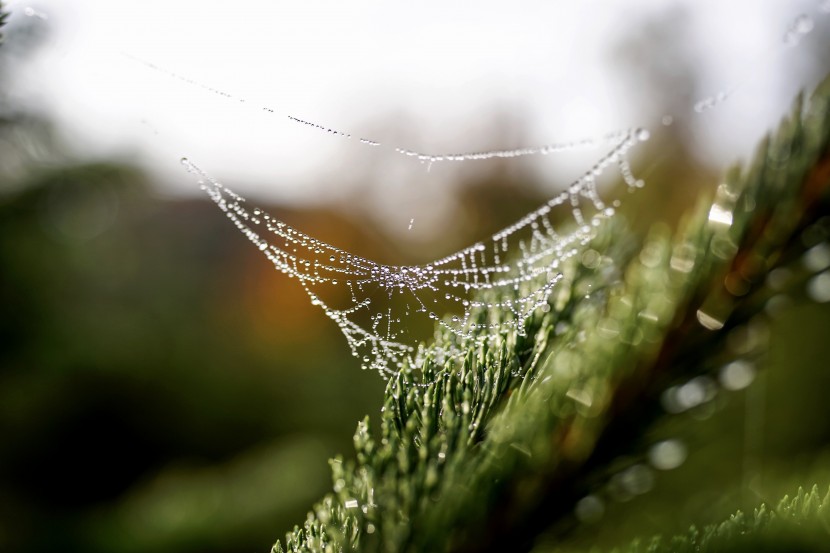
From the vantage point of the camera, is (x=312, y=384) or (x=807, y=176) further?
(x=312, y=384)

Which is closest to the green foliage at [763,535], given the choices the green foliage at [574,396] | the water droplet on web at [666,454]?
the green foliage at [574,396]

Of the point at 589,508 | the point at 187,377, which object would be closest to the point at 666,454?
the point at 589,508

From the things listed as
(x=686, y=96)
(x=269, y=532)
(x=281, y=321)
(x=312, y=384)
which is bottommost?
(x=269, y=532)

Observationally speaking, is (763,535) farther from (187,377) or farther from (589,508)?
(187,377)

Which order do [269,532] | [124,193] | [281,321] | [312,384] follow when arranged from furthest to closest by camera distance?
[281,321], [312,384], [124,193], [269,532]

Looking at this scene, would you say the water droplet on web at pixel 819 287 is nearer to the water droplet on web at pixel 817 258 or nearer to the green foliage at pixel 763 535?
the water droplet on web at pixel 817 258

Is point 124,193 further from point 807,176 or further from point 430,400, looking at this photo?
point 807,176

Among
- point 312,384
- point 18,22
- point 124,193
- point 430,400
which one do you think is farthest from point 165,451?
point 430,400

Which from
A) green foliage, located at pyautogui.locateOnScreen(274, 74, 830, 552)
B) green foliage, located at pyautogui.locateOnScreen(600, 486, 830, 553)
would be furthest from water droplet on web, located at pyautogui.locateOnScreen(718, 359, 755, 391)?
green foliage, located at pyautogui.locateOnScreen(600, 486, 830, 553)
